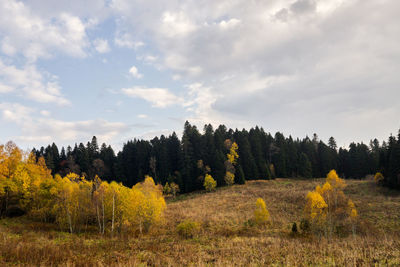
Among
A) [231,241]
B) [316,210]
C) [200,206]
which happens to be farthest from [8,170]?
[316,210]

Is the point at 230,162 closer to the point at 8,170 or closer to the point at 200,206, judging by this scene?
the point at 200,206

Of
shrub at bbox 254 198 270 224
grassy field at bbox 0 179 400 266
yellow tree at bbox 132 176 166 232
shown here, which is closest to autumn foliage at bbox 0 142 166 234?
yellow tree at bbox 132 176 166 232

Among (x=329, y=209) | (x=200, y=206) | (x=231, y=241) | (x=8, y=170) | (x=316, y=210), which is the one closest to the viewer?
(x=231, y=241)

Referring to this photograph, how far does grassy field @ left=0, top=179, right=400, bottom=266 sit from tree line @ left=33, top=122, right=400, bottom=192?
11492 mm

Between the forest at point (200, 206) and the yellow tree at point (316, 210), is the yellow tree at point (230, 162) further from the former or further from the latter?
the yellow tree at point (316, 210)

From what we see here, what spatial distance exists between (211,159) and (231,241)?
6196 cm

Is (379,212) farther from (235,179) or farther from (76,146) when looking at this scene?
(76,146)

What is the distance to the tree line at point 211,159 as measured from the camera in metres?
78.9

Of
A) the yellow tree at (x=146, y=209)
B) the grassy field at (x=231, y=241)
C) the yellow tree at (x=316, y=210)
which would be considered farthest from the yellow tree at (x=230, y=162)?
the yellow tree at (x=316, y=210)

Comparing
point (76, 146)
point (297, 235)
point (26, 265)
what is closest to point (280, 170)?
point (297, 235)

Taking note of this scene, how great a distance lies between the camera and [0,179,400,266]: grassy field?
11227mm

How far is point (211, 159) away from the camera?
81.1 metres

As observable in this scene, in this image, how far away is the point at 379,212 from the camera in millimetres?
37812

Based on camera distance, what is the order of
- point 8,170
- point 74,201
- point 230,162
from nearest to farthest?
point 74,201, point 8,170, point 230,162
